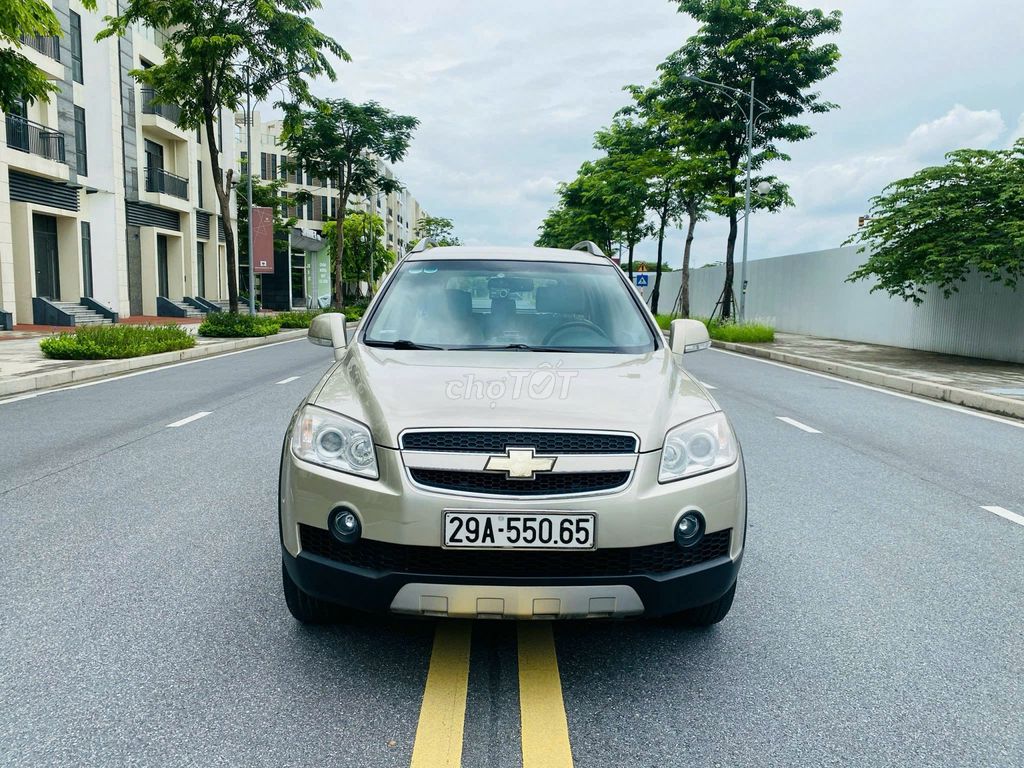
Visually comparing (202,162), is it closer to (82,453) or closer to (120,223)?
(120,223)

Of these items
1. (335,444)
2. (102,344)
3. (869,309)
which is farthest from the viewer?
(869,309)

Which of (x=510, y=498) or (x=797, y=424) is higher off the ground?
(x=510, y=498)

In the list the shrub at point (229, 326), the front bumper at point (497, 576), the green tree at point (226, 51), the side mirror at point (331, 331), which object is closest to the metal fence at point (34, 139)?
the green tree at point (226, 51)

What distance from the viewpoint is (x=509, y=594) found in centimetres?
272

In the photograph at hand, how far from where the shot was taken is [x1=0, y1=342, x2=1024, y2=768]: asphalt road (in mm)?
2514

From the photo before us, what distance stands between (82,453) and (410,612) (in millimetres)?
5147

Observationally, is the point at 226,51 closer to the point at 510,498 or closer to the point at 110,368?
the point at 110,368

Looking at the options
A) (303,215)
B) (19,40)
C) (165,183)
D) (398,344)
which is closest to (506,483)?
(398,344)

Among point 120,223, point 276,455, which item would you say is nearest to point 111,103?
point 120,223

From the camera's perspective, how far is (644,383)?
3.31 meters

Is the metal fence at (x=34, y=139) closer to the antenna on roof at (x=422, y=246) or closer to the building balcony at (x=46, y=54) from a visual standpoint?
the building balcony at (x=46, y=54)

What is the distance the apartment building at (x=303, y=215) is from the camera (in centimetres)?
5644

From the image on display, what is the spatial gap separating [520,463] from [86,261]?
32.5 m

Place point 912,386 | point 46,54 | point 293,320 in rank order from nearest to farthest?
point 912,386 → point 46,54 → point 293,320
